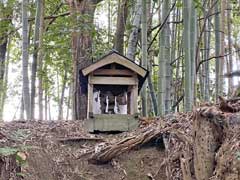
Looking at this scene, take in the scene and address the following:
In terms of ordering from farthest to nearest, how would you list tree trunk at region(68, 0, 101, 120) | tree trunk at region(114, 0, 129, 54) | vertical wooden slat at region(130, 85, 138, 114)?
tree trunk at region(114, 0, 129, 54) < tree trunk at region(68, 0, 101, 120) < vertical wooden slat at region(130, 85, 138, 114)

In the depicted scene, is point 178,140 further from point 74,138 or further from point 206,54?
point 206,54

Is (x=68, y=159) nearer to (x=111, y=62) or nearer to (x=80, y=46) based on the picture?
(x=111, y=62)

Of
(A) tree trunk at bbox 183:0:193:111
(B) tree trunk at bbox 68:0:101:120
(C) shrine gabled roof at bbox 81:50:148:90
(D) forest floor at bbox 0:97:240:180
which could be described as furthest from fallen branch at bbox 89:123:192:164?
(B) tree trunk at bbox 68:0:101:120

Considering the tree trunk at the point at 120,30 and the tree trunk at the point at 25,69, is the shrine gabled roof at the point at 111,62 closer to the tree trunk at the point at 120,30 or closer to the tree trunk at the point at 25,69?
the tree trunk at the point at 25,69

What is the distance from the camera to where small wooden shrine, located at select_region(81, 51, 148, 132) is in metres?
3.64

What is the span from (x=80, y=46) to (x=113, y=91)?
159 centimetres

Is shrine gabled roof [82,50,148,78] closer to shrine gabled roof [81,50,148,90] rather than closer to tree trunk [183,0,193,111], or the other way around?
shrine gabled roof [81,50,148,90]

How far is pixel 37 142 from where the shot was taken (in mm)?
3307

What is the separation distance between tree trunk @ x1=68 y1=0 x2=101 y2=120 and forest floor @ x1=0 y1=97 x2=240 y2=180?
1.30 meters

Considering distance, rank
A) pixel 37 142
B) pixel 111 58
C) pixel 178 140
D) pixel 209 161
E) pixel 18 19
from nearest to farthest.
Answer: pixel 209 161
pixel 178 140
pixel 37 142
pixel 111 58
pixel 18 19

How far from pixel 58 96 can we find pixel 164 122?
26.9 ft

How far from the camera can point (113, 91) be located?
3.87 metres

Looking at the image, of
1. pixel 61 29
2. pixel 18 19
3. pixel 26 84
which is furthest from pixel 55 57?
pixel 26 84

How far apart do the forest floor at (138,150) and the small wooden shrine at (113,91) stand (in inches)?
4.4
